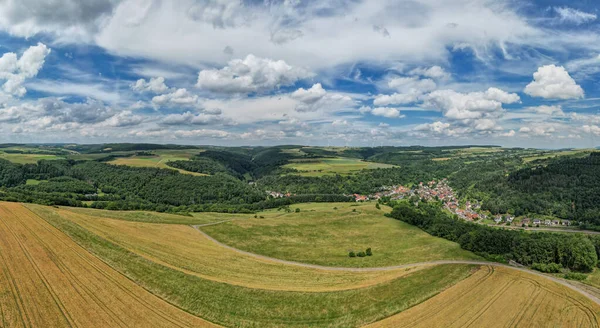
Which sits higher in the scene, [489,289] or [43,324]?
[43,324]

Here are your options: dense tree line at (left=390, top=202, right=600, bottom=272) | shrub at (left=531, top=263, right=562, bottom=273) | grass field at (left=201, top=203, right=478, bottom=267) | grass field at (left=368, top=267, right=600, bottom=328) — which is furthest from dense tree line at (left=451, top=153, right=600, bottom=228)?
grass field at (left=368, top=267, right=600, bottom=328)

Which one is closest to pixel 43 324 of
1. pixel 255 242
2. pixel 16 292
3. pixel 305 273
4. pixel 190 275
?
pixel 16 292

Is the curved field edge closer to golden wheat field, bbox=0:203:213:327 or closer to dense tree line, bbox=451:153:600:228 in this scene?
golden wheat field, bbox=0:203:213:327

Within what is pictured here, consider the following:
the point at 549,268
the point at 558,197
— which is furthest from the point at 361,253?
the point at 558,197

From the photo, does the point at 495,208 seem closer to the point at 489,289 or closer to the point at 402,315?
the point at 489,289

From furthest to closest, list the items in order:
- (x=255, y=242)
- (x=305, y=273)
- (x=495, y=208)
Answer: (x=495, y=208), (x=255, y=242), (x=305, y=273)

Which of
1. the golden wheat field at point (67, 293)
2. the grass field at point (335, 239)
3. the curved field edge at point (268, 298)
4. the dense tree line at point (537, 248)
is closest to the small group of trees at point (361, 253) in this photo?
the grass field at point (335, 239)

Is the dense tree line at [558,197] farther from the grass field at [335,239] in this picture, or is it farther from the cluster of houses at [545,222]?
the grass field at [335,239]
